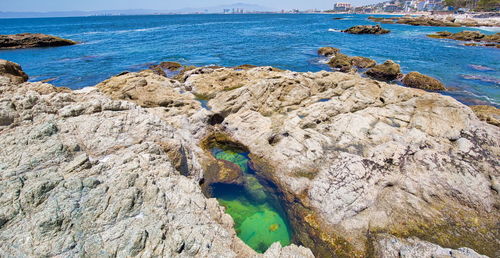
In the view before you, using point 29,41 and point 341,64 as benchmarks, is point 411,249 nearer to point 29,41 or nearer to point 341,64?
point 341,64

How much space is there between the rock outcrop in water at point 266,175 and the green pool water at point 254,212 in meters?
0.70

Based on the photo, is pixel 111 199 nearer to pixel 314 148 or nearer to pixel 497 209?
pixel 314 148

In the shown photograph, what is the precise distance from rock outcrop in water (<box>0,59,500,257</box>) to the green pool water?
27.6 inches

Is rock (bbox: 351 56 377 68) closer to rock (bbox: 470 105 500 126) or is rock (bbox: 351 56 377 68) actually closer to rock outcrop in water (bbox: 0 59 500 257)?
rock (bbox: 470 105 500 126)

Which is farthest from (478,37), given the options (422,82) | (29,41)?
(29,41)

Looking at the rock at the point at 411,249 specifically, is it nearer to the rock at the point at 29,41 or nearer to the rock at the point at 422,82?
the rock at the point at 422,82

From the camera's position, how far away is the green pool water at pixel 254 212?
1024cm

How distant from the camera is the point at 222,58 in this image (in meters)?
44.6

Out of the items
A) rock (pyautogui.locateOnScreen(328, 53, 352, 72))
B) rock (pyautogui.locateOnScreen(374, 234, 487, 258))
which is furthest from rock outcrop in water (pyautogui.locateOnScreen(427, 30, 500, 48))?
rock (pyautogui.locateOnScreen(374, 234, 487, 258))

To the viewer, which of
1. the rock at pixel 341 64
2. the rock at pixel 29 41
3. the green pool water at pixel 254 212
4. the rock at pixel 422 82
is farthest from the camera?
the rock at pixel 29 41

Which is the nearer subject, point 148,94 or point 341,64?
point 148,94

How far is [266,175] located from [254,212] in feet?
6.96

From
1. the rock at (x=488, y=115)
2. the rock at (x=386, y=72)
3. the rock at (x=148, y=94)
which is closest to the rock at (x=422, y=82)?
the rock at (x=386, y=72)

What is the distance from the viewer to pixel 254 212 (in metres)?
11.5
